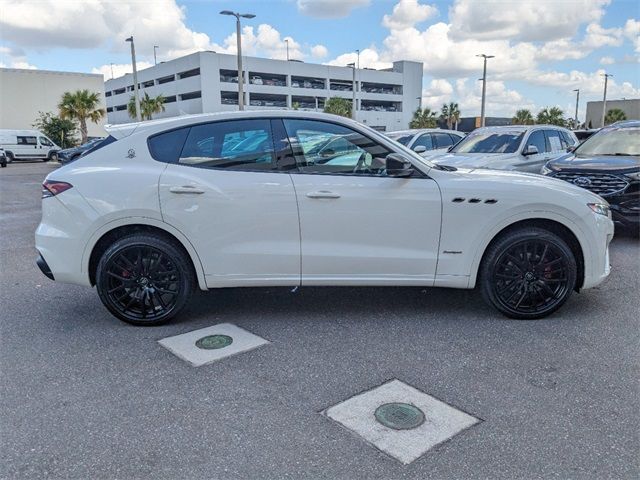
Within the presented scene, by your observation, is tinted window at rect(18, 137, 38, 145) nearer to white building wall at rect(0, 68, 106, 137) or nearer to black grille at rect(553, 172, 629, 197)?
white building wall at rect(0, 68, 106, 137)

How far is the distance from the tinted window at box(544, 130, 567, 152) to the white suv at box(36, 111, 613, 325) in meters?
A: 6.81

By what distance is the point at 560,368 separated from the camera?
3287mm

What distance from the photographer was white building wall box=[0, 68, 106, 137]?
51.0 meters

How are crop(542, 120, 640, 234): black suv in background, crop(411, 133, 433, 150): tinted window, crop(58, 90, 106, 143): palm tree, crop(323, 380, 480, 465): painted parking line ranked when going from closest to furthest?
crop(323, 380, 480, 465): painted parking line → crop(542, 120, 640, 234): black suv in background → crop(411, 133, 433, 150): tinted window → crop(58, 90, 106, 143): palm tree

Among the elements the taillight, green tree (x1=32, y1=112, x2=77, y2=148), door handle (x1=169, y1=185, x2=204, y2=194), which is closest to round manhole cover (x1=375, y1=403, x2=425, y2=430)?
door handle (x1=169, y1=185, x2=204, y2=194)

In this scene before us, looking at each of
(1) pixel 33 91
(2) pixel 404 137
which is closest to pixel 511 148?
(2) pixel 404 137

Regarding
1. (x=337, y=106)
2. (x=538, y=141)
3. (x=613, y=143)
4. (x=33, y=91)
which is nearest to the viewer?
(x=613, y=143)

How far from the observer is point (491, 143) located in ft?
32.8

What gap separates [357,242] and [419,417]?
1.59 m

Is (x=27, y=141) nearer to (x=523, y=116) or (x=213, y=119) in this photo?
(x=213, y=119)

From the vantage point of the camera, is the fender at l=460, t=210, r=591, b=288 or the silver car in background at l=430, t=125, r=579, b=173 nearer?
the fender at l=460, t=210, r=591, b=288

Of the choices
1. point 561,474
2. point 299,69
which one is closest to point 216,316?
point 561,474

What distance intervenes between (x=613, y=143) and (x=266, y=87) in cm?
6102

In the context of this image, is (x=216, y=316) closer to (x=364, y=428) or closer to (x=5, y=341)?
(x=5, y=341)
